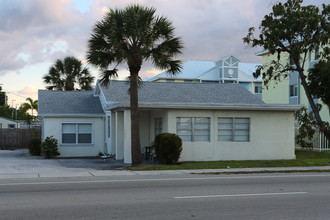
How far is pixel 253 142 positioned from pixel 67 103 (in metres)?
12.6

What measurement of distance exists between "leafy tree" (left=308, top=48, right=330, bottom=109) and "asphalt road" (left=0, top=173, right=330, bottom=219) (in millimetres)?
7955

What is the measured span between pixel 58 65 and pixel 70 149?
12.7 meters

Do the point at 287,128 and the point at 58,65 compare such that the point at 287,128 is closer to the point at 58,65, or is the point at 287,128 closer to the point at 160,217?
the point at 160,217

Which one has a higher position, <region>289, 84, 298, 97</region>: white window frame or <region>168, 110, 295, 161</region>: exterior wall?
<region>289, 84, 298, 97</region>: white window frame

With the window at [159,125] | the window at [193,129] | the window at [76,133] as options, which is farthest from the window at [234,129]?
the window at [76,133]

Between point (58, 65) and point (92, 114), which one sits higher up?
point (58, 65)

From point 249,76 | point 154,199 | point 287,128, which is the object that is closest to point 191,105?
point 287,128

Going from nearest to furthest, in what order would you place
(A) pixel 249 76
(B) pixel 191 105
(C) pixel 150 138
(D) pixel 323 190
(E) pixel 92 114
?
1. (D) pixel 323 190
2. (B) pixel 191 105
3. (C) pixel 150 138
4. (E) pixel 92 114
5. (A) pixel 249 76

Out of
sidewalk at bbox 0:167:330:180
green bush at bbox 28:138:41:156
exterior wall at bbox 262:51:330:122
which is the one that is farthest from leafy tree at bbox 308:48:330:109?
green bush at bbox 28:138:41:156

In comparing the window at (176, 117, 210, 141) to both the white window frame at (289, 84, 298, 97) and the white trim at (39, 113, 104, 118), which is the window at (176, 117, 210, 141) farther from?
the white window frame at (289, 84, 298, 97)

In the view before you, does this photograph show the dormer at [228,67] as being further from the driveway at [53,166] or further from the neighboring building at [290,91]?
the driveway at [53,166]

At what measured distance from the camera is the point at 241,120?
76.6ft

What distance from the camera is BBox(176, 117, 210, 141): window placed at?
22.4 m

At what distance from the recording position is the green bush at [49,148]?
25.5m
